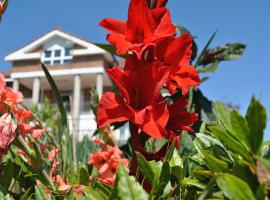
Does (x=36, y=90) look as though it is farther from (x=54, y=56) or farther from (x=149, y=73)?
(x=149, y=73)

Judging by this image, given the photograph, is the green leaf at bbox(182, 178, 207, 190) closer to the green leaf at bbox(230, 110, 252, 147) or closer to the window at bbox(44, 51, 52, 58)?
the green leaf at bbox(230, 110, 252, 147)

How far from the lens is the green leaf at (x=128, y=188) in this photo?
0.34 metres

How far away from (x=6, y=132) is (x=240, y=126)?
339 millimetres

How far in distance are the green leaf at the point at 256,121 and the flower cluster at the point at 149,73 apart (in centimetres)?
15

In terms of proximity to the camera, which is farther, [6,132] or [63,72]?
[63,72]

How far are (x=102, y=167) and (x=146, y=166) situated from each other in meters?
0.73

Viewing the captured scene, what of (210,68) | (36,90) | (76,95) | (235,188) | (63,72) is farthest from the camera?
(63,72)

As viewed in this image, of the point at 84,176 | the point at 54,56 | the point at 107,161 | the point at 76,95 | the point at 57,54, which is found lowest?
the point at 76,95

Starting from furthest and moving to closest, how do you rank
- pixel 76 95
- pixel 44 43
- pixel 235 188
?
pixel 44 43
pixel 76 95
pixel 235 188

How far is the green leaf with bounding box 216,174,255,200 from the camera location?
0.30 m

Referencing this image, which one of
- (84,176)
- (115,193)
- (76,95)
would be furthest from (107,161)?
(76,95)

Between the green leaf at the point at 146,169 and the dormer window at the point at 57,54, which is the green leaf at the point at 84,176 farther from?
the dormer window at the point at 57,54

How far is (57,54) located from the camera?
21812 millimetres

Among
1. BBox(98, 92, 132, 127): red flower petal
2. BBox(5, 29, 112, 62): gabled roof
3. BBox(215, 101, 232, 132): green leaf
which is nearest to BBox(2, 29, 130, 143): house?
BBox(5, 29, 112, 62): gabled roof
